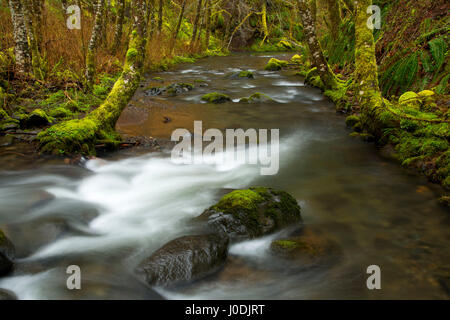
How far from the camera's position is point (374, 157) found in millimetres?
4637

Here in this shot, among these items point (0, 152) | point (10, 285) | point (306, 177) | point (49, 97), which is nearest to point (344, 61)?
point (306, 177)

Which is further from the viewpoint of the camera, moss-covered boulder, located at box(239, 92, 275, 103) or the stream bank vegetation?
moss-covered boulder, located at box(239, 92, 275, 103)

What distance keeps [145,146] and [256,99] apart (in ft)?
13.6

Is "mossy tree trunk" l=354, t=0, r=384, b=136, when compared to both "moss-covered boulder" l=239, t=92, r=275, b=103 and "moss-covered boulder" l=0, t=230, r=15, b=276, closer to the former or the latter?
"moss-covered boulder" l=239, t=92, r=275, b=103

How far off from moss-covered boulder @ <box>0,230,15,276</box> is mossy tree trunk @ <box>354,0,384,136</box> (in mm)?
4712

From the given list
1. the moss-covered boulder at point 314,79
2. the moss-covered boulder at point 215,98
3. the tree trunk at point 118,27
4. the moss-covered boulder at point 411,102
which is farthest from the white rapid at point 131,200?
the tree trunk at point 118,27

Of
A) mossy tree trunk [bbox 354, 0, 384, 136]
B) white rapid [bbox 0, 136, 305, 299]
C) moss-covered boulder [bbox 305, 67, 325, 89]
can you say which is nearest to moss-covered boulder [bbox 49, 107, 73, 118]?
white rapid [bbox 0, 136, 305, 299]

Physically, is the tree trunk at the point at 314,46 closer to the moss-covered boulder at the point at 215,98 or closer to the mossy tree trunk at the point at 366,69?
the mossy tree trunk at the point at 366,69

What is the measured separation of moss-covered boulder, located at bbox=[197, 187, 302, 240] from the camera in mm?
2801

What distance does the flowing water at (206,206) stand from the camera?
228 centimetres

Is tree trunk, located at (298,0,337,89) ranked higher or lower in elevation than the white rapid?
higher

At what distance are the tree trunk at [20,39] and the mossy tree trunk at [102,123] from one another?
2.10 meters

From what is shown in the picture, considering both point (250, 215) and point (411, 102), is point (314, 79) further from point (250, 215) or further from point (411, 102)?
point (250, 215)

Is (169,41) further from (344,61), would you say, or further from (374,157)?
(374,157)
